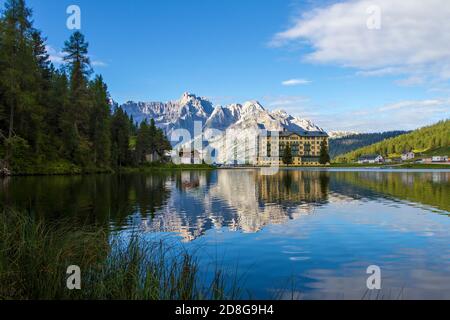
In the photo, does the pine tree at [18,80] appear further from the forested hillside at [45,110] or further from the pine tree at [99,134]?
the pine tree at [99,134]

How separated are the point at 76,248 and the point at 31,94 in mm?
73877

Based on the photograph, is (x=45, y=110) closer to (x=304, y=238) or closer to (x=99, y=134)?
(x=99, y=134)

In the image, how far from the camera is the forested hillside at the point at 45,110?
73.4 m

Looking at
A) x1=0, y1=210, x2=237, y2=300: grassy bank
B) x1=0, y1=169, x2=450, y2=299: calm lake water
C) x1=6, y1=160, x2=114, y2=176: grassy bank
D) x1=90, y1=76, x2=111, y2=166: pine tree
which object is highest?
x1=90, y1=76, x2=111, y2=166: pine tree

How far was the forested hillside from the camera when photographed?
241ft

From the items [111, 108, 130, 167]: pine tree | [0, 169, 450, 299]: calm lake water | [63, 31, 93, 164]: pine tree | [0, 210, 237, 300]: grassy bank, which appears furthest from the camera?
[111, 108, 130, 167]: pine tree

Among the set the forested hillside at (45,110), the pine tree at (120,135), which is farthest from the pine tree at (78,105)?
the pine tree at (120,135)

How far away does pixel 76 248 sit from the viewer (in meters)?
12.6

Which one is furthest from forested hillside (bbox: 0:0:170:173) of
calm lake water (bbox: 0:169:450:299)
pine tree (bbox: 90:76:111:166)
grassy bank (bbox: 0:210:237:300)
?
grassy bank (bbox: 0:210:237:300)

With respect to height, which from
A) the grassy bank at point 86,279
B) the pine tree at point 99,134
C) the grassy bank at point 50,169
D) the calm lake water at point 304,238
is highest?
the pine tree at point 99,134

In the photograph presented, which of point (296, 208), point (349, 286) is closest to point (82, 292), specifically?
point (349, 286)

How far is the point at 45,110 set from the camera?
277 ft

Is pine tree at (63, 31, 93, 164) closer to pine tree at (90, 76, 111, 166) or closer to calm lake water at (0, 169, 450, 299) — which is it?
pine tree at (90, 76, 111, 166)
